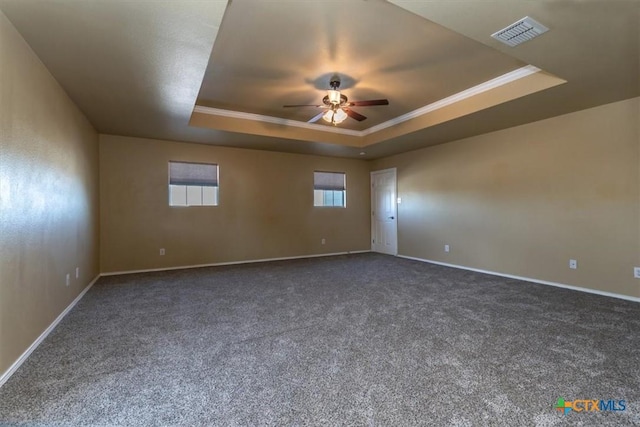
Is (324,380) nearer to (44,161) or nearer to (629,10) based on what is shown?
(44,161)

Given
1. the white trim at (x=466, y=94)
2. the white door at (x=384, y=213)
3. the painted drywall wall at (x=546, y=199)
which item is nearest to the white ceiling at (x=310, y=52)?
the white trim at (x=466, y=94)

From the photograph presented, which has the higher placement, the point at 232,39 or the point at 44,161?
the point at 232,39

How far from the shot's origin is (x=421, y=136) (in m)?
5.18

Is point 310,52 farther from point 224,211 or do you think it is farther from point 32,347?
point 224,211

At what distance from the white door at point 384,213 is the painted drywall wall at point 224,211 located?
20 centimetres

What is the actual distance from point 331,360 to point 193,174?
15.2ft

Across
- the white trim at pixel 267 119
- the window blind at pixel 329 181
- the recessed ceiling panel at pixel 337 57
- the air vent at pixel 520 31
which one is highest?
the recessed ceiling panel at pixel 337 57

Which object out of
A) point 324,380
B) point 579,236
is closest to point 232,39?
point 324,380

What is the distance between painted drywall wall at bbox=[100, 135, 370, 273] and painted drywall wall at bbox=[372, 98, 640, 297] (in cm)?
202

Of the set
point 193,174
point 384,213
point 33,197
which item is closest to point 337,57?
point 33,197

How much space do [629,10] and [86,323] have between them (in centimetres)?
509

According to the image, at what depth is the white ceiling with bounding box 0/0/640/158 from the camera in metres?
2.00

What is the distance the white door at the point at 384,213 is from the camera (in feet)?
22.5

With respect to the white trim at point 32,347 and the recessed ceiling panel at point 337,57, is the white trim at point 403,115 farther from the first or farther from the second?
the white trim at point 32,347
